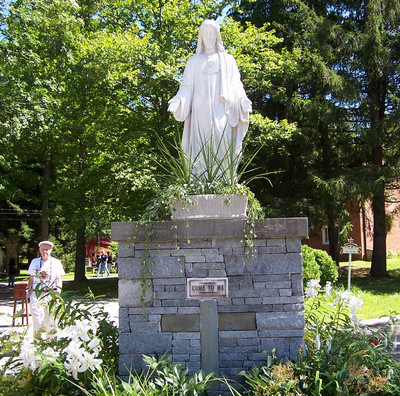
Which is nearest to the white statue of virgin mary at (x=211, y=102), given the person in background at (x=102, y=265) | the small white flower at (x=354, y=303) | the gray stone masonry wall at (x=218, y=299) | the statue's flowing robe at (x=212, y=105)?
the statue's flowing robe at (x=212, y=105)

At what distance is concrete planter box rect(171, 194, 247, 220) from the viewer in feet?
14.3

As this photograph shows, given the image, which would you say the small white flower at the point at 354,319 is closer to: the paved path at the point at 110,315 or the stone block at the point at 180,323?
the paved path at the point at 110,315

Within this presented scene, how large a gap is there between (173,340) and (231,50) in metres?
11.3

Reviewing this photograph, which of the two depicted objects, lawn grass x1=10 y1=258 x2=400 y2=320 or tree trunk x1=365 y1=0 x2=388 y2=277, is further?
tree trunk x1=365 y1=0 x2=388 y2=277

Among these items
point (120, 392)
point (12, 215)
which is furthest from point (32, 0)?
point (12, 215)

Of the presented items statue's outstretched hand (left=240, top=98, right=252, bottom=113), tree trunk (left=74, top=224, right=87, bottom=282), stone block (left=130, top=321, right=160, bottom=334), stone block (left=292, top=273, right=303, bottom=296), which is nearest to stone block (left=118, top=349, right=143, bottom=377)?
stone block (left=130, top=321, right=160, bottom=334)

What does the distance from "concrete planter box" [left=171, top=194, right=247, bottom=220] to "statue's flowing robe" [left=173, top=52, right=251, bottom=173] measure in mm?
845

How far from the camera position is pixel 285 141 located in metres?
16.2

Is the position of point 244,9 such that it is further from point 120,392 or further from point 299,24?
point 120,392

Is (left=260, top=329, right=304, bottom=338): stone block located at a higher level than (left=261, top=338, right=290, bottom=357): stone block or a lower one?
higher

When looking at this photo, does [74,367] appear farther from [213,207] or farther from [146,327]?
[213,207]

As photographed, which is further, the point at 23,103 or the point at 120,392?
the point at 23,103

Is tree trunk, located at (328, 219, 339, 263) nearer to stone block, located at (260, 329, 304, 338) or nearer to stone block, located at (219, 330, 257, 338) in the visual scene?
stone block, located at (260, 329, 304, 338)

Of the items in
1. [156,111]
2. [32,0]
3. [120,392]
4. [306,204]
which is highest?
[32,0]
